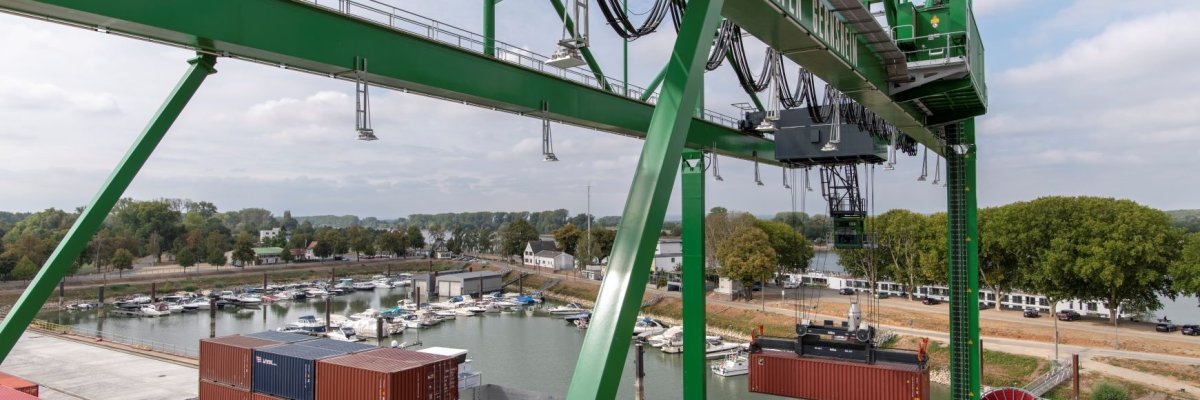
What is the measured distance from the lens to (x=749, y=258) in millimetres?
41438

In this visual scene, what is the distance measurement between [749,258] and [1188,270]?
2115cm

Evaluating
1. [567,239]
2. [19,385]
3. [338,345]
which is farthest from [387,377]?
[567,239]

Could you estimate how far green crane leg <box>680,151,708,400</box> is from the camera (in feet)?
36.4

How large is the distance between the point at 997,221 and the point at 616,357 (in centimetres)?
3802

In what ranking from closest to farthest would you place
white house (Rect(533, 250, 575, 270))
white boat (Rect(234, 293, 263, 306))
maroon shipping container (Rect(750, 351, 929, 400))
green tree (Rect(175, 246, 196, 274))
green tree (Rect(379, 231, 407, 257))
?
maroon shipping container (Rect(750, 351, 929, 400))
white boat (Rect(234, 293, 263, 306))
green tree (Rect(175, 246, 196, 274))
white house (Rect(533, 250, 575, 270))
green tree (Rect(379, 231, 407, 257))

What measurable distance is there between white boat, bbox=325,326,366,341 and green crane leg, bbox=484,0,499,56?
1173 inches

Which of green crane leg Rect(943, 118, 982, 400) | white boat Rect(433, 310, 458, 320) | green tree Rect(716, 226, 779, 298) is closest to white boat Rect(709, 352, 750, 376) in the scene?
green tree Rect(716, 226, 779, 298)

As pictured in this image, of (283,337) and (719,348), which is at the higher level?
(283,337)

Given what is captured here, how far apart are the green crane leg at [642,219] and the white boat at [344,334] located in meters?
34.3

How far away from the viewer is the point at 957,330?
566 inches

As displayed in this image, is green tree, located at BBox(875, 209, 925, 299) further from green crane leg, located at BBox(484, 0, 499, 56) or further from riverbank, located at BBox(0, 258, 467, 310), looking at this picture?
riverbank, located at BBox(0, 258, 467, 310)

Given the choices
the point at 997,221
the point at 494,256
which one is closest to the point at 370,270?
the point at 494,256

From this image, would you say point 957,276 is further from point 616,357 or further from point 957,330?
point 616,357

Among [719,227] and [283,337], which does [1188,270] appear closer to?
[719,227]
